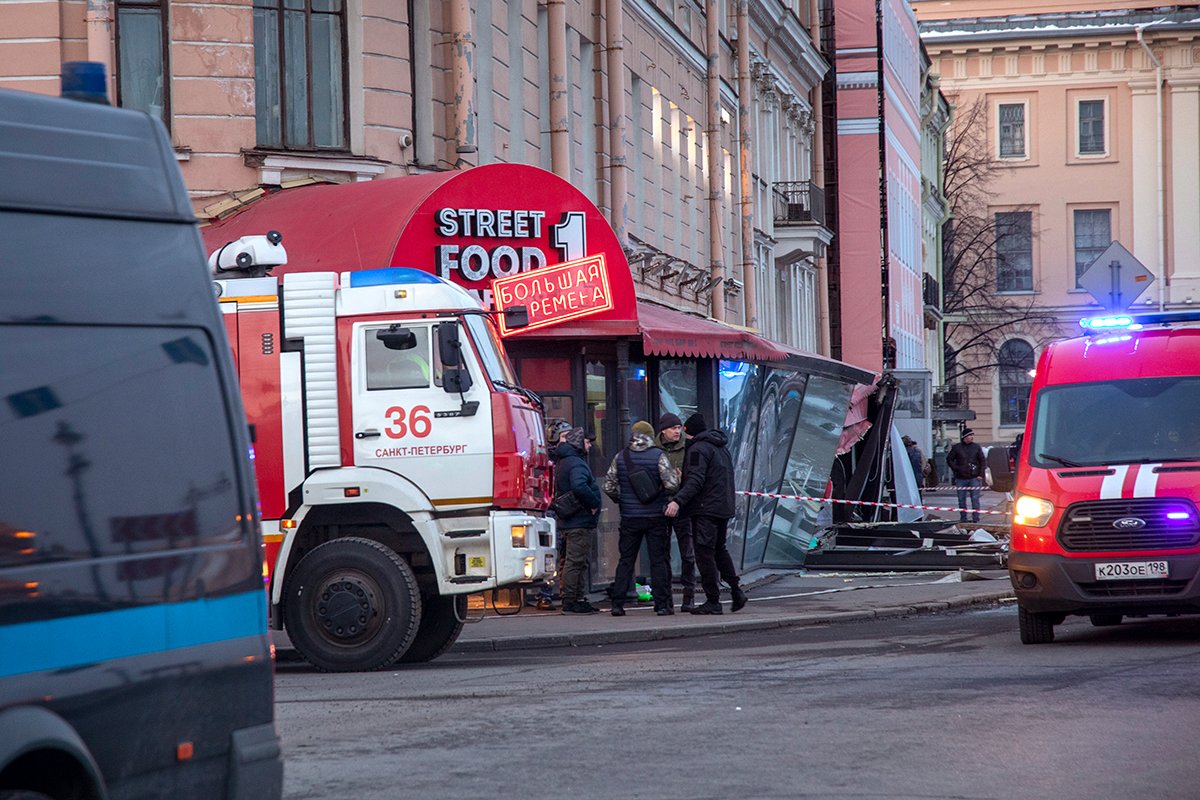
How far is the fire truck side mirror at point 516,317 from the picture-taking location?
50.9 feet

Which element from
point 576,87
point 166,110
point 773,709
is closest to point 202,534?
point 773,709

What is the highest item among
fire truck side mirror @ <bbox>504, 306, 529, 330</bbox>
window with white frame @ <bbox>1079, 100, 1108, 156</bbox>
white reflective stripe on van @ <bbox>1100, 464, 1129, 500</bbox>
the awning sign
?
window with white frame @ <bbox>1079, 100, 1108, 156</bbox>

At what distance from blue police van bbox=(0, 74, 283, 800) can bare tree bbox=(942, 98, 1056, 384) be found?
6771cm

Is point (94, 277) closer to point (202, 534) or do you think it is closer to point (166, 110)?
point (202, 534)

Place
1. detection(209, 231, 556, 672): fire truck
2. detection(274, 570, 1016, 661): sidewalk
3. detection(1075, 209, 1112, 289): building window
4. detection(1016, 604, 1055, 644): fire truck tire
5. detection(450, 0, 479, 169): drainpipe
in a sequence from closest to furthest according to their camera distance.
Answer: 1. detection(209, 231, 556, 672): fire truck
2. detection(1016, 604, 1055, 644): fire truck tire
3. detection(274, 570, 1016, 661): sidewalk
4. detection(450, 0, 479, 169): drainpipe
5. detection(1075, 209, 1112, 289): building window

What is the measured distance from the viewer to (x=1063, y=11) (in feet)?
262

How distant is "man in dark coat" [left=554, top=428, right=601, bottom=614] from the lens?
17.9m

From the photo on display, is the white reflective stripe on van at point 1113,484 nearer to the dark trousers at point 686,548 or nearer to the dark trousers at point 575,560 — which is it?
the dark trousers at point 686,548

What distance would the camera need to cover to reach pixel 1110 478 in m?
14.0

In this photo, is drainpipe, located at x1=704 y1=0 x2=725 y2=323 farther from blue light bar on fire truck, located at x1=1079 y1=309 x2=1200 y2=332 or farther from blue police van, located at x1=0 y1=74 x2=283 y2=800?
blue police van, located at x1=0 y1=74 x2=283 y2=800

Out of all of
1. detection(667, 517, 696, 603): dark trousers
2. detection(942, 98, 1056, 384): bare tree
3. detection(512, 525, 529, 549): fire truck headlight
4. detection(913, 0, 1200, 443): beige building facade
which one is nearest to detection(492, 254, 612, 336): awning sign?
detection(667, 517, 696, 603): dark trousers

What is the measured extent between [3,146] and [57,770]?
1633 mm

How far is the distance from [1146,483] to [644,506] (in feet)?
17.6

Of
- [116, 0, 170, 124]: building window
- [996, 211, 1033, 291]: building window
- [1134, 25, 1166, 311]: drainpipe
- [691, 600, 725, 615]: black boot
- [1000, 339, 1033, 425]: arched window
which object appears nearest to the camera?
[691, 600, 725, 615]: black boot
